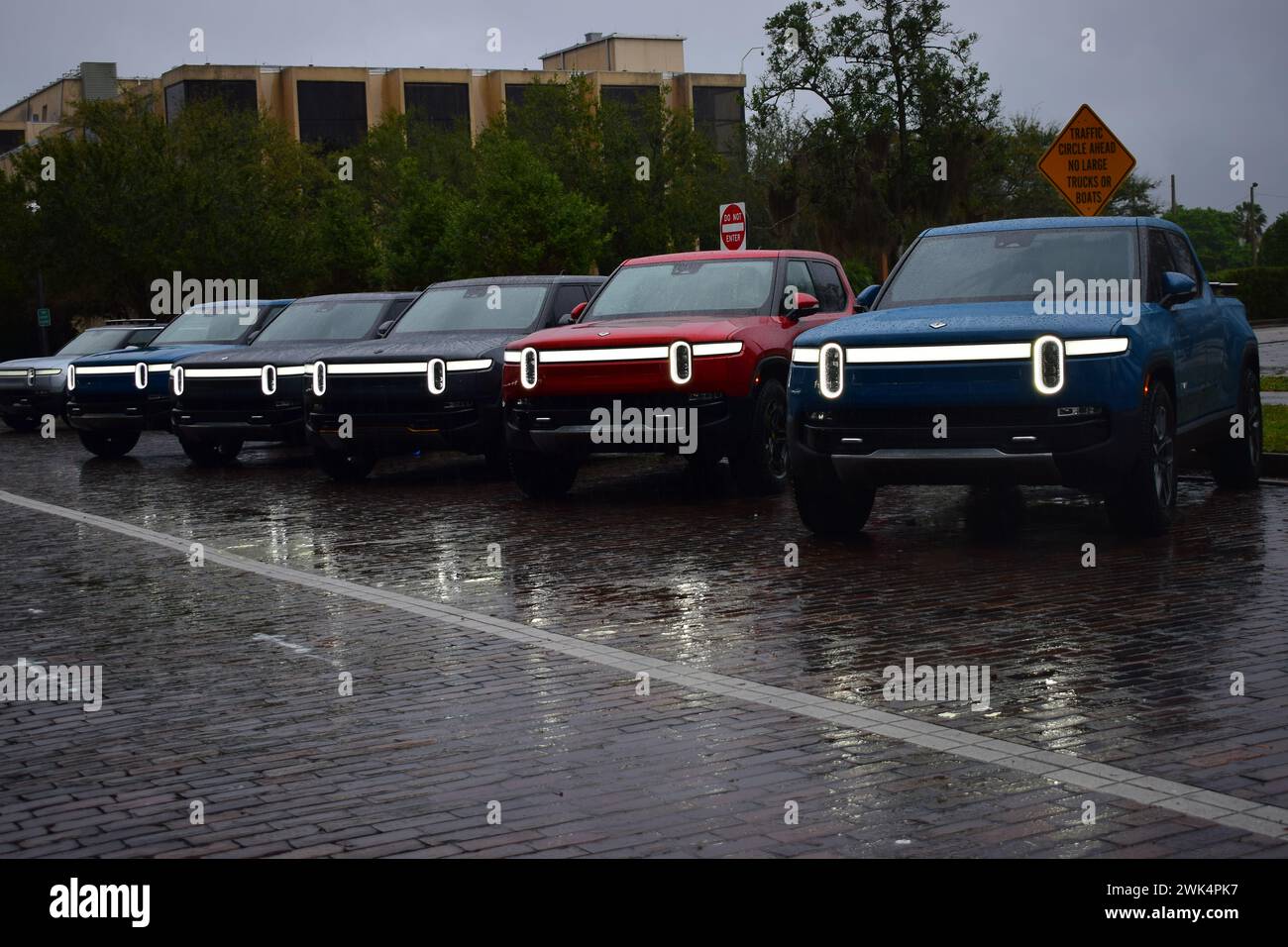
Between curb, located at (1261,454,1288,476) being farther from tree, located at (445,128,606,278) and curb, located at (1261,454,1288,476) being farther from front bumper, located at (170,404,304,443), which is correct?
tree, located at (445,128,606,278)

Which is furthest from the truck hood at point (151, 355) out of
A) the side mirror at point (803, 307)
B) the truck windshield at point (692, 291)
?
the side mirror at point (803, 307)

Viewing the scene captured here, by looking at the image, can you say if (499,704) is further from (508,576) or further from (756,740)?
(508,576)

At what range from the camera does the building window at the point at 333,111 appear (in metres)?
109

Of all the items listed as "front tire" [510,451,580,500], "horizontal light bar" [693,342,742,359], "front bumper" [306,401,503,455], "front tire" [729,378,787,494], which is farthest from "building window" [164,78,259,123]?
"horizontal light bar" [693,342,742,359]

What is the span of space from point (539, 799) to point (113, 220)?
43320 mm

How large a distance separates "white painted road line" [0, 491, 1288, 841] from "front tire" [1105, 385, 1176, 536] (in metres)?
3.86

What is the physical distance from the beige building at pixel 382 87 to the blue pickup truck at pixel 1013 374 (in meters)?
89.4

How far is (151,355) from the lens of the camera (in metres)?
21.1

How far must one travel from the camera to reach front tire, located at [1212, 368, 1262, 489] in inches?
519

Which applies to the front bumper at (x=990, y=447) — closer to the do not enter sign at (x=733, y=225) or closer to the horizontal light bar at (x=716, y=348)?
the horizontal light bar at (x=716, y=348)
